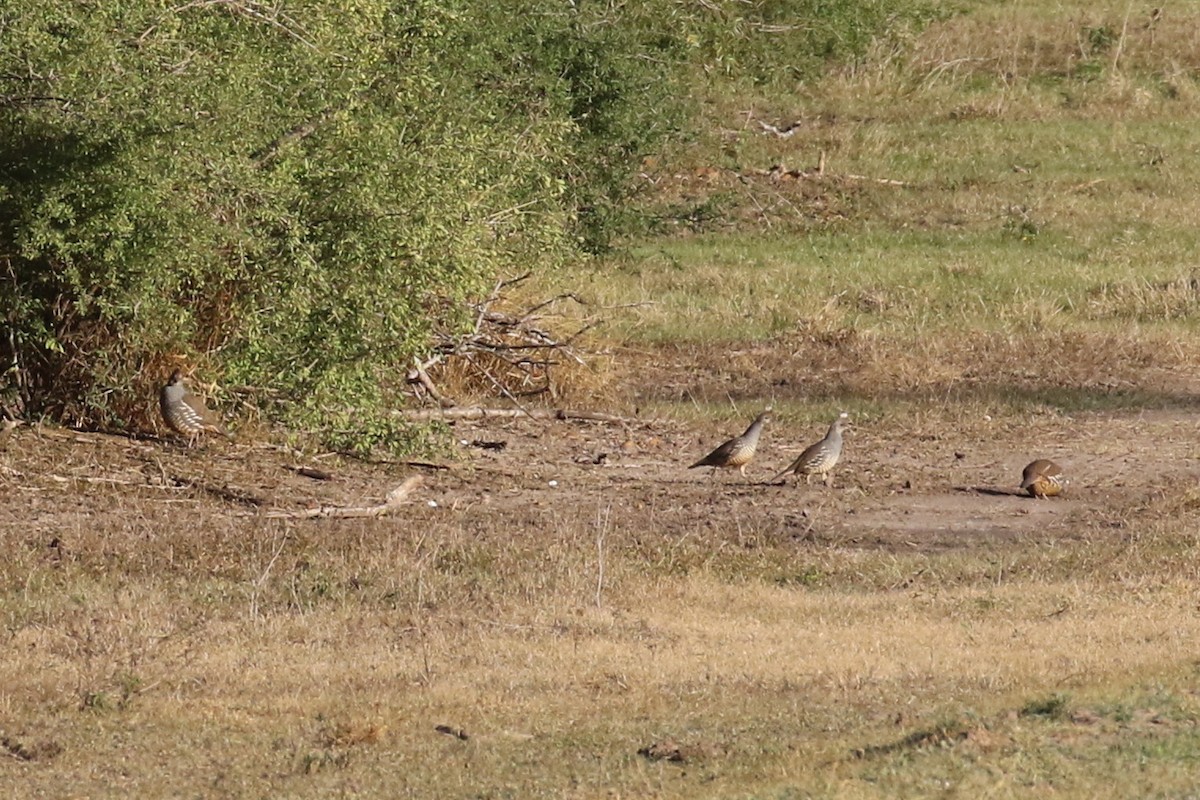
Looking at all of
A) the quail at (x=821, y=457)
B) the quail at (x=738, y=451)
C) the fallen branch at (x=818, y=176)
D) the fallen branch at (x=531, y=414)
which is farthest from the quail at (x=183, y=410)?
the fallen branch at (x=818, y=176)

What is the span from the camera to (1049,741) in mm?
7246

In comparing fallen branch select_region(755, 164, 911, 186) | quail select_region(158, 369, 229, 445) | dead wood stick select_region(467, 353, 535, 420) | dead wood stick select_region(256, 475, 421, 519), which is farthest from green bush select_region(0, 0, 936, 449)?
fallen branch select_region(755, 164, 911, 186)

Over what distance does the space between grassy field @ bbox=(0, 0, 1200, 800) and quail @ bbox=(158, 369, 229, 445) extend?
32cm

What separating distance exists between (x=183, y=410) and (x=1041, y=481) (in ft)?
20.0

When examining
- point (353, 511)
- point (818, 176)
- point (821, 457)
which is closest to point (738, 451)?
point (821, 457)

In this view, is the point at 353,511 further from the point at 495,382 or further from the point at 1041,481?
the point at 495,382

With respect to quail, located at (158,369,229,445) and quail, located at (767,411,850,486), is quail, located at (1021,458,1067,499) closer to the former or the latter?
quail, located at (767,411,850,486)

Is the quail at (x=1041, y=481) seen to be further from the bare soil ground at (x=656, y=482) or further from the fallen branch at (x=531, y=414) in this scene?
the fallen branch at (x=531, y=414)

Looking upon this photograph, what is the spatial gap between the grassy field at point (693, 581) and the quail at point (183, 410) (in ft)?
1.04

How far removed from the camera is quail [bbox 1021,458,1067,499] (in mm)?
14375

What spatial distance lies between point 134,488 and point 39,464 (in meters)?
0.77

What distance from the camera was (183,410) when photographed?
14055 millimetres

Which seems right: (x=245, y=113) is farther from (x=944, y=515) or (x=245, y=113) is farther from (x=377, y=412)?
(x=944, y=515)

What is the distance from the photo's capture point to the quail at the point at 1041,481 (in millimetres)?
14375
